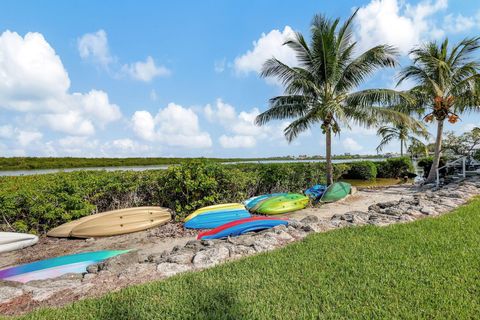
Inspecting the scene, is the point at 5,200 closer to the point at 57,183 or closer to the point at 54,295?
the point at 57,183

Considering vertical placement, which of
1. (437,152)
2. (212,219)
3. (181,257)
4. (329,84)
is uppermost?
(329,84)

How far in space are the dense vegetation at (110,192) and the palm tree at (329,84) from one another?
3.84 meters

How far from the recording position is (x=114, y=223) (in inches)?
279

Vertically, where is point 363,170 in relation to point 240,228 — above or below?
above

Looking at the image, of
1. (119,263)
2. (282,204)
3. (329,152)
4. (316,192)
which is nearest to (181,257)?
(119,263)

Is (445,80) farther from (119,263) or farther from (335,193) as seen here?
(119,263)

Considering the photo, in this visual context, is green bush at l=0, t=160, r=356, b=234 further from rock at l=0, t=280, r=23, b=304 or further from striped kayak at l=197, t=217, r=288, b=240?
rock at l=0, t=280, r=23, b=304

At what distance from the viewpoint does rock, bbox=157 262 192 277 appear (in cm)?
361

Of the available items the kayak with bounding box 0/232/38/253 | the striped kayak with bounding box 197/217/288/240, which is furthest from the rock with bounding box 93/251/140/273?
the kayak with bounding box 0/232/38/253

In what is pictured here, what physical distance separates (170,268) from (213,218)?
372cm

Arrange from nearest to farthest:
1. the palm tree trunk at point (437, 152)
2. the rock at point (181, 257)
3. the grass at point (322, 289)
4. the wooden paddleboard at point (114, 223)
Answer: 1. the grass at point (322, 289)
2. the rock at point (181, 257)
3. the wooden paddleboard at point (114, 223)
4. the palm tree trunk at point (437, 152)

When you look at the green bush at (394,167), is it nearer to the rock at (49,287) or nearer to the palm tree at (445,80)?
the palm tree at (445,80)

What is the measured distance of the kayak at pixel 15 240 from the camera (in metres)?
6.03

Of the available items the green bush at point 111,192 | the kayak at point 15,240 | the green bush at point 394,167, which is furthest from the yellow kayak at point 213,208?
the green bush at point 394,167
